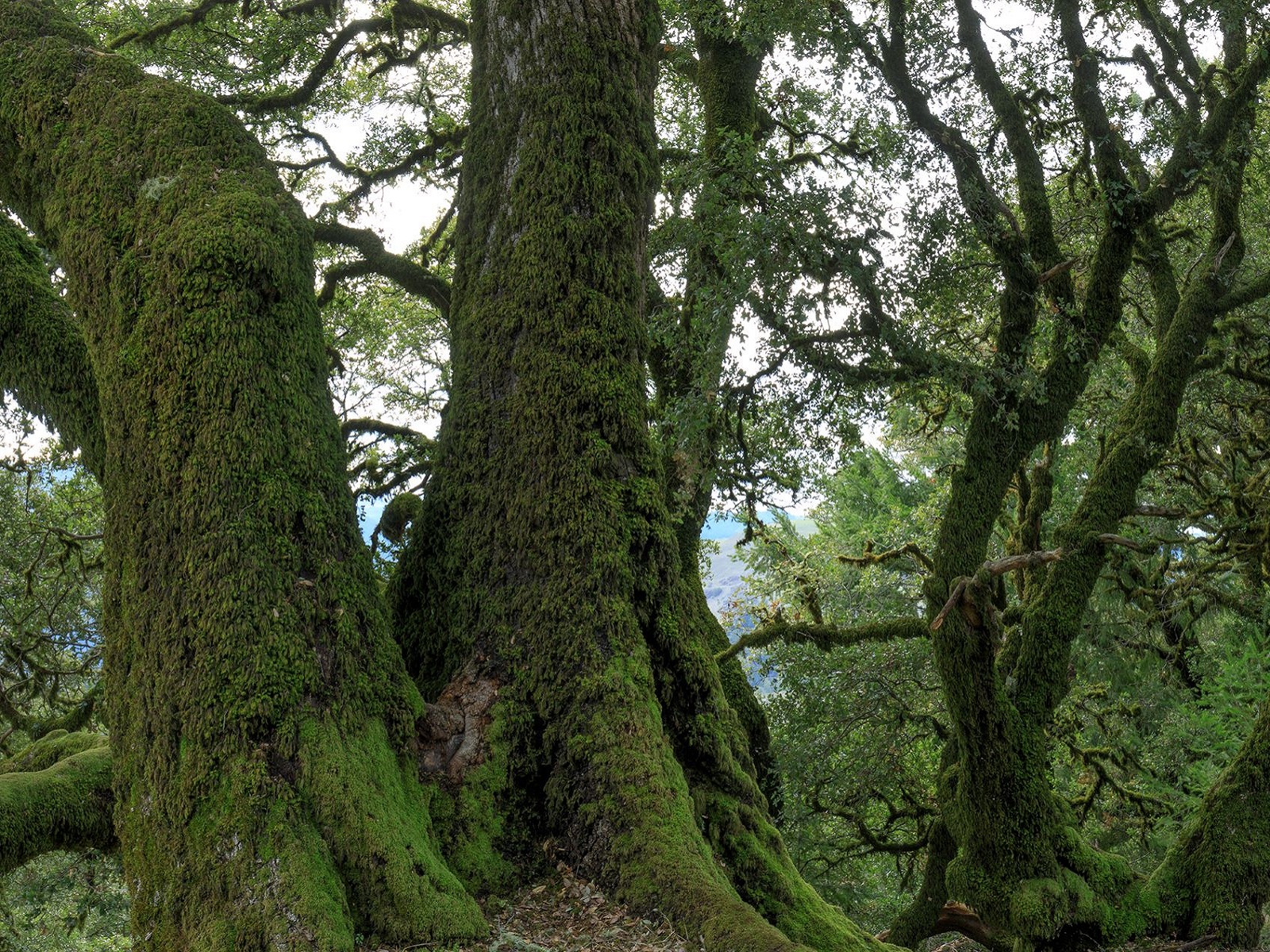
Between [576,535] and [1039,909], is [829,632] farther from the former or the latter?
[576,535]

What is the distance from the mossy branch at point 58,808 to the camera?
506cm

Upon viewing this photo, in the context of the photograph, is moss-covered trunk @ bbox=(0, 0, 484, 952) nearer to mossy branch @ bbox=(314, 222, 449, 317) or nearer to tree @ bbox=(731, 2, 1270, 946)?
mossy branch @ bbox=(314, 222, 449, 317)

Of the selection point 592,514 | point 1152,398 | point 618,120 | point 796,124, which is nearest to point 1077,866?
point 1152,398

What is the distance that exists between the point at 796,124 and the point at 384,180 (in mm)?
4354

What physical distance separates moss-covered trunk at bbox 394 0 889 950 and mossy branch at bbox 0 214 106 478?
1737 mm

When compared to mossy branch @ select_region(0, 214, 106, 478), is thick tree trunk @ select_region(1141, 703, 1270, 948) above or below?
below

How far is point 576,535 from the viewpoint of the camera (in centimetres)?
486

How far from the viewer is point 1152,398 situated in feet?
30.3

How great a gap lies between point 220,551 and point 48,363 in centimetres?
180

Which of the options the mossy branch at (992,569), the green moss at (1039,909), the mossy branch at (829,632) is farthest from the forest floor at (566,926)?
the mossy branch at (829,632)

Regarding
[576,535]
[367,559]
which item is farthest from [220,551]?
[576,535]

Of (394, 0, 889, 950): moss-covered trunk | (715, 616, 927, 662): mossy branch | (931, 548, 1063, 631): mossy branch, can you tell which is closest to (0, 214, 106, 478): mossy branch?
(394, 0, 889, 950): moss-covered trunk

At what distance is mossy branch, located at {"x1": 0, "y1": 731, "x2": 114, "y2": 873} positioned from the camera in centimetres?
506

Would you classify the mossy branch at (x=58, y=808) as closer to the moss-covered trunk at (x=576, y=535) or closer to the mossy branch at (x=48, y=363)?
the mossy branch at (x=48, y=363)
